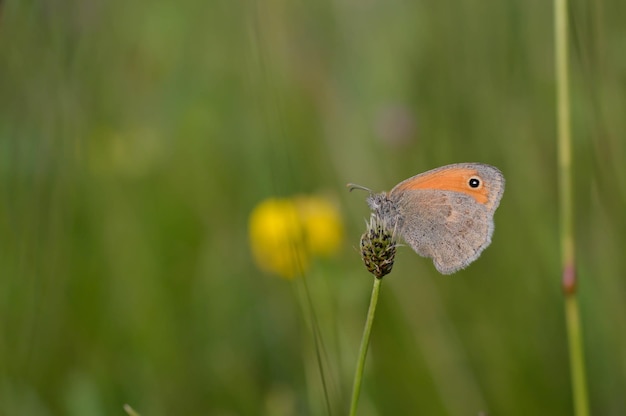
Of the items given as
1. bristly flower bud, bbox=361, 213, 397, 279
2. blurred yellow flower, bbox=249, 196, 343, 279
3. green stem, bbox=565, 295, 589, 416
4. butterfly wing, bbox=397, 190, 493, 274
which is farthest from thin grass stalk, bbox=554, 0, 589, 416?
blurred yellow flower, bbox=249, 196, 343, 279

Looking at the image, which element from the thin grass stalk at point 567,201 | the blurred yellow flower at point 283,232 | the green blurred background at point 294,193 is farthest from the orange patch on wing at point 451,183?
the blurred yellow flower at point 283,232

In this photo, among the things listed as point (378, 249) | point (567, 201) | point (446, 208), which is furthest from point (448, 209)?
point (378, 249)

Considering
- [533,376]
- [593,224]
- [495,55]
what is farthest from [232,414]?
[495,55]

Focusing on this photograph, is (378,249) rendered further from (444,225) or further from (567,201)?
(444,225)

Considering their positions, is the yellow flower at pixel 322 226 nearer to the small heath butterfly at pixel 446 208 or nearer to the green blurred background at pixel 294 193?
the green blurred background at pixel 294 193

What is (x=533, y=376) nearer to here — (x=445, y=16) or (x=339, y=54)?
(x=445, y=16)
